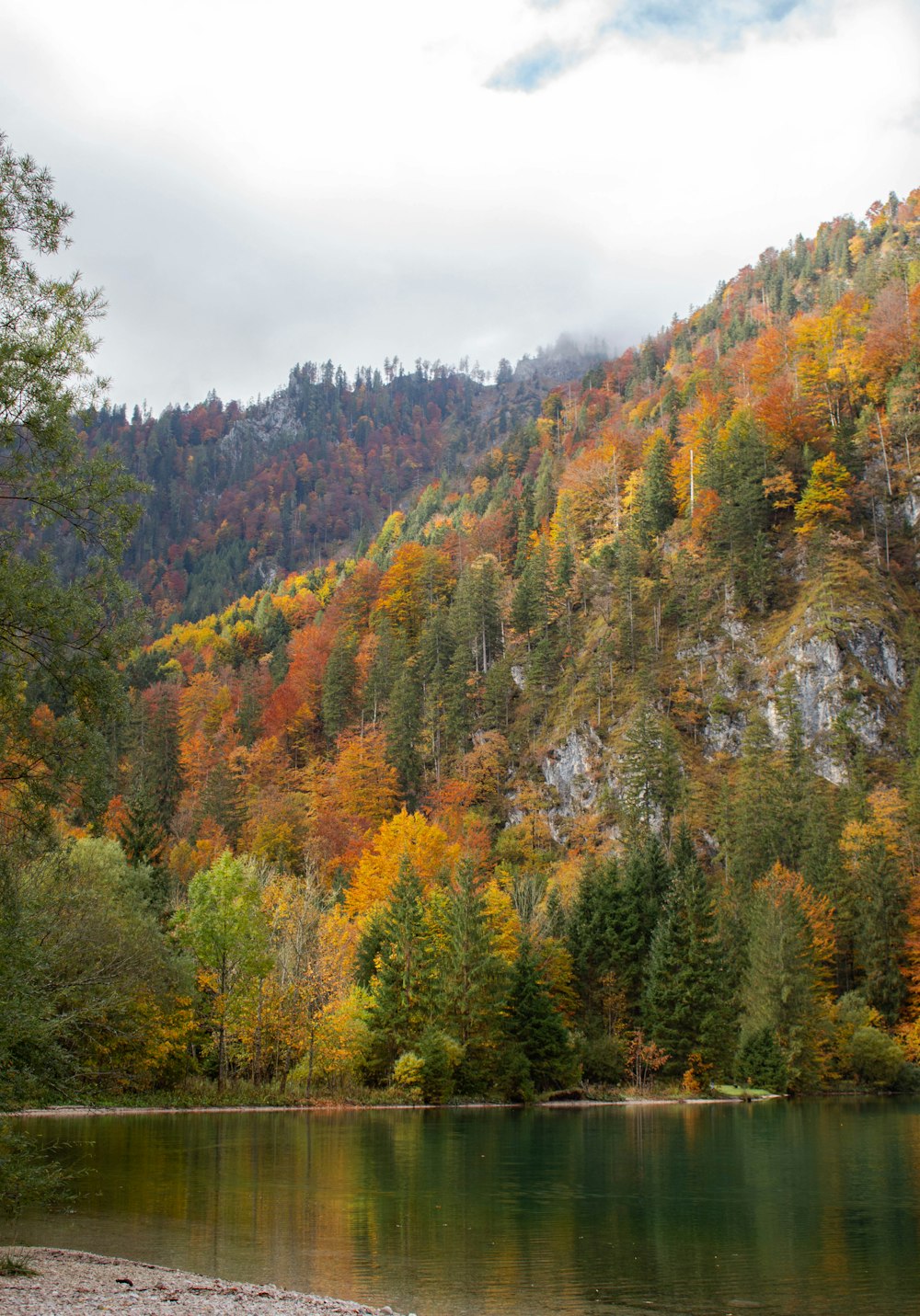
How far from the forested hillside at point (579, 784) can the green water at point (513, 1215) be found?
4.11 meters

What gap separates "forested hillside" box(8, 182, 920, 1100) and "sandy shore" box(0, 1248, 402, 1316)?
128 inches

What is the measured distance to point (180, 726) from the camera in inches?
5325

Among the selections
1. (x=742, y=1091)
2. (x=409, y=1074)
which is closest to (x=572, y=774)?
(x=742, y=1091)

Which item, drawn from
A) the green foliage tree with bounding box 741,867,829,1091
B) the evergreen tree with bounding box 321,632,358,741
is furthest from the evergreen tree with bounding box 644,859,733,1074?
the evergreen tree with bounding box 321,632,358,741

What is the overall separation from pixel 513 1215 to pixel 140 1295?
11.5m

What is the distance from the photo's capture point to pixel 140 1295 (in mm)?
15055

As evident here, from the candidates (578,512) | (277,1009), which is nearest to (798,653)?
(578,512)

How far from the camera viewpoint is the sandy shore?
45.8ft

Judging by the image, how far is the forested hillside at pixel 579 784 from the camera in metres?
57.1

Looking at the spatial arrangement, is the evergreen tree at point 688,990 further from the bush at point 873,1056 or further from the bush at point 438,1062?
the bush at point 438,1062

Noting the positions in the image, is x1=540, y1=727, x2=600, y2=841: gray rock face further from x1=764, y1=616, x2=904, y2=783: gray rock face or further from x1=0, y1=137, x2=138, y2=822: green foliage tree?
x1=0, y1=137, x2=138, y2=822: green foliage tree

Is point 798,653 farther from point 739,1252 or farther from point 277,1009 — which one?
point 739,1252

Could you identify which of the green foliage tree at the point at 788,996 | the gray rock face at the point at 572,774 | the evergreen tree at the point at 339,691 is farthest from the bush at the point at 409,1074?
the evergreen tree at the point at 339,691

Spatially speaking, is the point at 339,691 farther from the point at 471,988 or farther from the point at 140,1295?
the point at 140,1295
